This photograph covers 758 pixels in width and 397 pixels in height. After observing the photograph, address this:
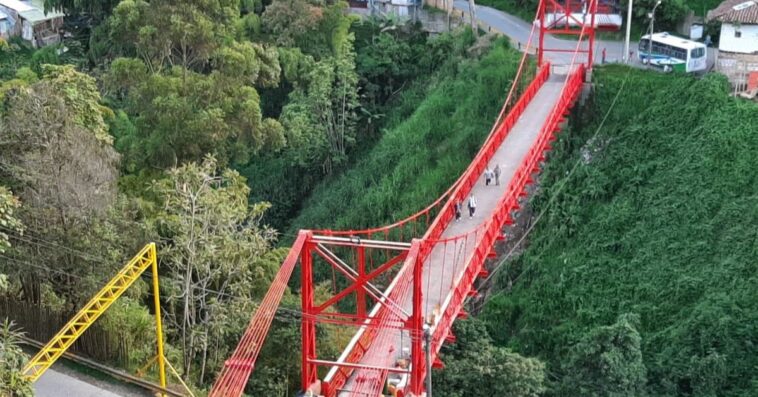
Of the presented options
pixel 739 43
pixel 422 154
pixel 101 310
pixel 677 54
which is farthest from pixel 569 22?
pixel 101 310

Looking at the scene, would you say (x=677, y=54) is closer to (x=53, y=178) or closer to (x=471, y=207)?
(x=471, y=207)

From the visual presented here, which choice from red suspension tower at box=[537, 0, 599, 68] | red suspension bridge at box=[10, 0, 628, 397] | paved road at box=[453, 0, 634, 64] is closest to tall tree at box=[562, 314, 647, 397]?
red suspension bridge at box=[10, 0, 628, 397]

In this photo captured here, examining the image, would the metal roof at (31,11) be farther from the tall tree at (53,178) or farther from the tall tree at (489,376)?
the tall tree at (489,376)

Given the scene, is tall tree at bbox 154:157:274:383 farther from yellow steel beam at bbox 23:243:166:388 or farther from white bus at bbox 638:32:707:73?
white bus at bbox 638:32:707:73

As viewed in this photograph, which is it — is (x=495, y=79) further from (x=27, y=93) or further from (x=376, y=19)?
(x=27, y=93)

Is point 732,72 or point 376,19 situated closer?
point 732,72

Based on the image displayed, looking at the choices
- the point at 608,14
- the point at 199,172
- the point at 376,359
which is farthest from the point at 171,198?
the point at 608,14

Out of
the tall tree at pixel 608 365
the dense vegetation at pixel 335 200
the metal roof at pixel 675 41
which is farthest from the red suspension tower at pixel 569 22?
the tall tree at pixel 608 365
